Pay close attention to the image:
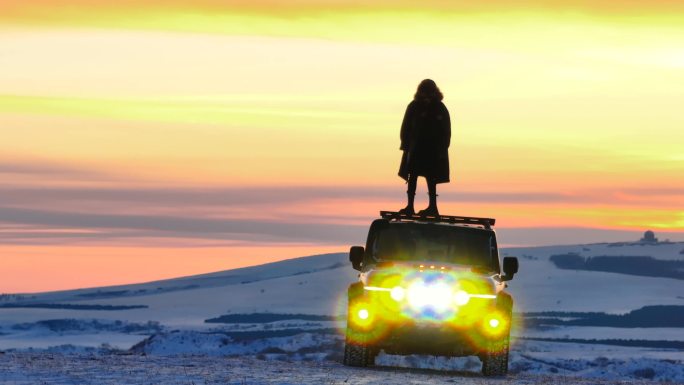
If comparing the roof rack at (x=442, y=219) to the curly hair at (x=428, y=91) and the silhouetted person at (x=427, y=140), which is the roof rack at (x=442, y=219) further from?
the curly hair at (x=428, y=91)

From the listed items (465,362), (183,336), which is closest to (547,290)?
(183,336)

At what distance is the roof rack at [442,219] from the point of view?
24.8 m

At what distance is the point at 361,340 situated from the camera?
2392 centimetres

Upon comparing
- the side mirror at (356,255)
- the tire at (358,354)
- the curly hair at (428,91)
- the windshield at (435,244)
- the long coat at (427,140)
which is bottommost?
the tire at (358,354)

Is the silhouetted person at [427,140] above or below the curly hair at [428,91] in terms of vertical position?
below

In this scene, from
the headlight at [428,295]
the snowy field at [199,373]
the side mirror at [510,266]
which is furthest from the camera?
the side mirror at [510,266]

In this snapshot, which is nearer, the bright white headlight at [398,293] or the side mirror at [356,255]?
the bright white headlight at [398,293]

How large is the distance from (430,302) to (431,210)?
4092mm

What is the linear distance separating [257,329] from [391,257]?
16391 centimetres

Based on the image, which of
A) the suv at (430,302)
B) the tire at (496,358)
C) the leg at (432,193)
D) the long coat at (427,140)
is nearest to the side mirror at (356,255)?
the suv at (430,302)

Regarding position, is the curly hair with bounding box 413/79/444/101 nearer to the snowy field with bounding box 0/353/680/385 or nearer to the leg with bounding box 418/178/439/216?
the leg with bounding box 418/178/439/216

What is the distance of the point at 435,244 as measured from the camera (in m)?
24.5

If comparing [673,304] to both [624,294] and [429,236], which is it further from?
[429,236]

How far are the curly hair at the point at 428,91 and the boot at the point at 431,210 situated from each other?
6.36 ft
